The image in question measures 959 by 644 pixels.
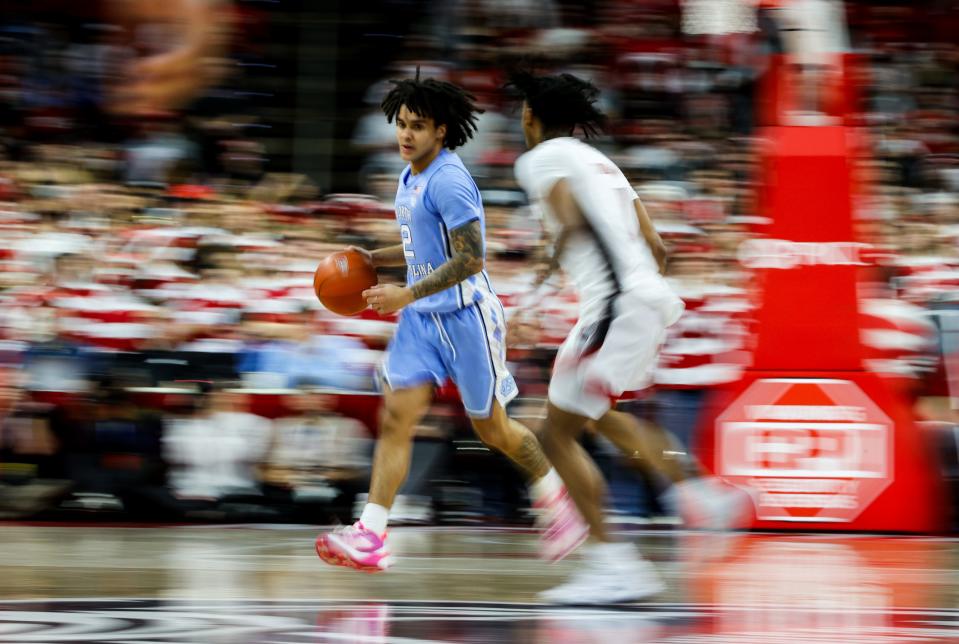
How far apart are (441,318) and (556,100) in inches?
37.7

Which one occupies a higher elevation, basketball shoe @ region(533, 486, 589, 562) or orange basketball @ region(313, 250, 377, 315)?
orange basketball @ region(313, 250, 377, 315)

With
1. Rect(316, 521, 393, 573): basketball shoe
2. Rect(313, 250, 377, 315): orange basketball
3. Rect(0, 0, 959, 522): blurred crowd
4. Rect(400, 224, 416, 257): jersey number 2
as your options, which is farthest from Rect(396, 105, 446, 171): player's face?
Rect(316, 521, 393, 573): basketball shoe

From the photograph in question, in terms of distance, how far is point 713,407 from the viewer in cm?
870

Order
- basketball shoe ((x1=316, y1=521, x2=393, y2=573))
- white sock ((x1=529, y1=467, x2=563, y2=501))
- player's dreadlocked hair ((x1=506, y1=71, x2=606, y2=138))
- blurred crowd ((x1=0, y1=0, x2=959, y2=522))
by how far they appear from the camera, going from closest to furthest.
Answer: basketball shoe ((x1=316, y1=521, x2=393, y2=573)) → player's dreadlocked hair ((x1=506, y1=71, x2=606, y2=138)) → white sock ((x1=529, y1=467, x2=563, y2=501)) → blurred crowd ((x1=0, y1=0, x2=959, y2=522))

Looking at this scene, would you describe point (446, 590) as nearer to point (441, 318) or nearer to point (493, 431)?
point (493, 431)

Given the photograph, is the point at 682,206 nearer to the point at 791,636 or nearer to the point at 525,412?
the point at 525,412

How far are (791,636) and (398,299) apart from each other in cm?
190

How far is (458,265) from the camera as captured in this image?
612 centimetres

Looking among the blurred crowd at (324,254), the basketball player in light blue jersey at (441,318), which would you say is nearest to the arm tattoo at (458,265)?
the basketball player in light blue jersey at (441,318)

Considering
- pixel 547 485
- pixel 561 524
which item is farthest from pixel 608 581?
pixel 547 485

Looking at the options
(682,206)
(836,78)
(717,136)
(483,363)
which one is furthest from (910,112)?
(483,363)

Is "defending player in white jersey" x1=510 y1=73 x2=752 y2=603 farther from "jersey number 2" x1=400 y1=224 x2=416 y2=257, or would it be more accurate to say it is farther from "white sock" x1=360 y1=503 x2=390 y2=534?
"white sock" x1=360 y1=503 x2=390 y2=534

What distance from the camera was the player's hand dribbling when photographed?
6.05m

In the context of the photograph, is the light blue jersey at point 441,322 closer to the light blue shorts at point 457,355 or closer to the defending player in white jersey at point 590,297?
the light blue shorts at point 457,355
